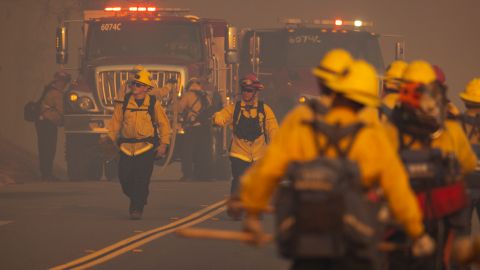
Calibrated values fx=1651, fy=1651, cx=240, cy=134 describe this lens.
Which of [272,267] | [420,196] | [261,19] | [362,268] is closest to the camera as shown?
[362,268]

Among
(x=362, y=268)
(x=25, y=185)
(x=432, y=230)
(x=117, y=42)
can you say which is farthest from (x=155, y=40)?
(x=362, y=268)

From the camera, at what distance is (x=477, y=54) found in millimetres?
60688

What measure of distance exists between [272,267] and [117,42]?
15.8 m

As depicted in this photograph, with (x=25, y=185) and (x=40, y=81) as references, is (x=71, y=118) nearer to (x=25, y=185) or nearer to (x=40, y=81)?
(x=25, y=185)

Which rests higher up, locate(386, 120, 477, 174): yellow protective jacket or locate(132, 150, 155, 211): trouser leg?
locate(386, 120, 477, 174): yellow protective jacket

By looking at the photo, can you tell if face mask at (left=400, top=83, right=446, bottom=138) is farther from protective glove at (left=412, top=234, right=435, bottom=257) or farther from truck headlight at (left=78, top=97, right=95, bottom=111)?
truck headlight at (left=78, top=97, right=95, bottom=111)

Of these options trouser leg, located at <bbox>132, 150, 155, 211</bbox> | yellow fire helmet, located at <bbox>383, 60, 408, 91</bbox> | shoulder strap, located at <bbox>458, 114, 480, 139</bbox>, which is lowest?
trouser leg, located at <bbox>132, 150, 155, 211</bbox>

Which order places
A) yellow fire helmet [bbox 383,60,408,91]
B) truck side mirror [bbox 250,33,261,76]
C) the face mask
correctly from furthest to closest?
truck side mirror [bbox 250,33,261,76] → yellow fire helmet [bbox 383,60,408,91] → the face mask

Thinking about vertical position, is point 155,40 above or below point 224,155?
above

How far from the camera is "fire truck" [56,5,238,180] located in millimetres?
30000

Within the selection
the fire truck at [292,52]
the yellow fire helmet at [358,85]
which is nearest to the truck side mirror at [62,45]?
the fire truck at [292,52]

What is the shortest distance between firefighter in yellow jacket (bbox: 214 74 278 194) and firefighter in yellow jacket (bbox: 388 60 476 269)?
1046cm

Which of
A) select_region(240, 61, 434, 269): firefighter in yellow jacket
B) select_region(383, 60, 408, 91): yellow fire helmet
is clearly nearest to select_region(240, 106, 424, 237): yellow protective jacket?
select_region(240, 61, 434, 269): firefighter in yellow jacket

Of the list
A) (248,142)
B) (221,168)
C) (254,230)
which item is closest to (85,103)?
(221,168)
